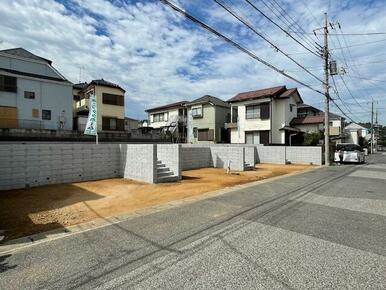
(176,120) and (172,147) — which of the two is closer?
(172,147)

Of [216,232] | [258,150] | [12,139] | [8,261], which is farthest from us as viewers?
[258,150]

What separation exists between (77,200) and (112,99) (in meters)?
28.3

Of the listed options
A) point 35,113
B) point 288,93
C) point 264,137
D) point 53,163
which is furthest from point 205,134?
point 53,163

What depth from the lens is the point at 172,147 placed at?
12398 mm

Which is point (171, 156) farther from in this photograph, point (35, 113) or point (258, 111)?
point (35, 113)

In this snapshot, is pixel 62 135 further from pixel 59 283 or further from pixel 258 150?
pixel 59 283

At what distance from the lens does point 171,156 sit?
1246cm

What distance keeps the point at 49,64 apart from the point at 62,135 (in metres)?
11.3

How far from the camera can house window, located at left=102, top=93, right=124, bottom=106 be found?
3359 cm

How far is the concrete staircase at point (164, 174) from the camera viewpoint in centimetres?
1141

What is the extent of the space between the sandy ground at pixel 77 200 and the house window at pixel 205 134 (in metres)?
23.0

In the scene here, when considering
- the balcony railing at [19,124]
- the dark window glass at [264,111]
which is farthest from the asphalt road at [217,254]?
the dark window glass at [264,111]

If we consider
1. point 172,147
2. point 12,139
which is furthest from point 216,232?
point 12,139

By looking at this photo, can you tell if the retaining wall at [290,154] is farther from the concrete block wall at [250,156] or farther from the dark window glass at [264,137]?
the concrete block wall at [250,156]
